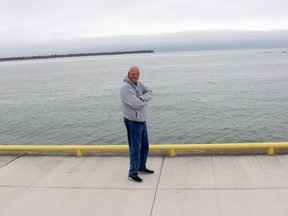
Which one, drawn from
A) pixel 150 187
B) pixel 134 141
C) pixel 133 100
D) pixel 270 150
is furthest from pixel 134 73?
pixel 270 150

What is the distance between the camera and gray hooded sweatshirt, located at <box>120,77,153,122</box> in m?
4.58

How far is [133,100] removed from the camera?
4.57m

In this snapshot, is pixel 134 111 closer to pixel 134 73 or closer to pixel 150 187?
pixel 134 73

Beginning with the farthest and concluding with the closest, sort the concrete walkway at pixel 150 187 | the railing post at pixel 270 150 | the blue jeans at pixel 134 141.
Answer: the railing post at pixel 270 150 → the blue jeans at pixel 134 141 → the concrete walkway at pixel 150 187

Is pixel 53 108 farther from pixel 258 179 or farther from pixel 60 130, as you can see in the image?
pixel 258 179

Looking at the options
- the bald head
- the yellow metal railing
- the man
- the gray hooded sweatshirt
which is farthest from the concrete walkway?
the bald head

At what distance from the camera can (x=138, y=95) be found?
4797mm

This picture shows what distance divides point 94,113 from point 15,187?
2027cm

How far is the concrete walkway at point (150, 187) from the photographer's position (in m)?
3.99

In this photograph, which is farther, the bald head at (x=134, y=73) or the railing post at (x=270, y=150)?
the railing post at (x=270, y=150)

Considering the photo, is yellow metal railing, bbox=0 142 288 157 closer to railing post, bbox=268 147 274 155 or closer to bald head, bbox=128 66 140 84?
railing post, bbox=268 147 274 155

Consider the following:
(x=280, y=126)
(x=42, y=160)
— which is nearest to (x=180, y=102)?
(x=280, y=126)

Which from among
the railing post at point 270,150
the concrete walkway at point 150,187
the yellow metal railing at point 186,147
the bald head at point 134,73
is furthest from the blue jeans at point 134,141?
the railing post at point 270,150

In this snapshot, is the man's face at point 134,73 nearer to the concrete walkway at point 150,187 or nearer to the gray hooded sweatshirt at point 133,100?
the gray hooded sweatshirt at point 133,100
